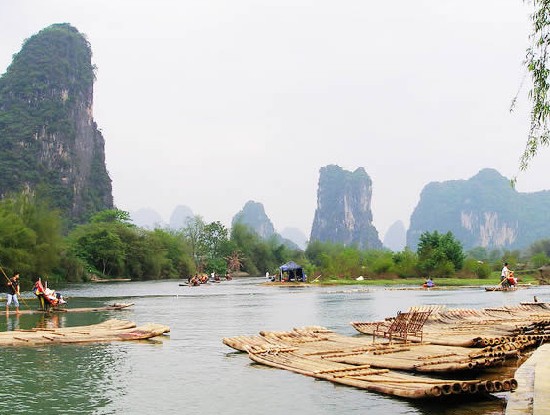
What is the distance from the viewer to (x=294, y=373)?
465 inches

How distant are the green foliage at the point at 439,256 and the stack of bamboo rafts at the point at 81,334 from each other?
44.3m

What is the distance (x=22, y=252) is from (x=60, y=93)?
8946 cm

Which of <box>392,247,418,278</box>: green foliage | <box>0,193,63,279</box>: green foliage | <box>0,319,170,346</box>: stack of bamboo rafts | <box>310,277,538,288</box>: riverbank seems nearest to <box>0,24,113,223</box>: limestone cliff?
<box>0,193,63,279</box>: green foliage

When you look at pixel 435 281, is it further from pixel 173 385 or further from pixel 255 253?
pixel 255 253

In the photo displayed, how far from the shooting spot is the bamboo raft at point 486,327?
1328cm

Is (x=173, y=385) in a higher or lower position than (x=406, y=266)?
lower

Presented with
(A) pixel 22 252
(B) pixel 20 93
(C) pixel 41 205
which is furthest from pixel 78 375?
(B) pixel 20 93

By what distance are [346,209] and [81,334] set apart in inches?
6806

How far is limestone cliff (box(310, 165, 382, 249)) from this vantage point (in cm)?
18750

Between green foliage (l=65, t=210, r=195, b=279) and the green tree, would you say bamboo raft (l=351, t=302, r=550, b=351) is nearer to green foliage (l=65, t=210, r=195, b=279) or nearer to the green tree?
green foliage (l=65, t=210, r=195, b=279)

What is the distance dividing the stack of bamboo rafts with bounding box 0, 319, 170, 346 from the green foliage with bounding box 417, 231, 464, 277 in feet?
145

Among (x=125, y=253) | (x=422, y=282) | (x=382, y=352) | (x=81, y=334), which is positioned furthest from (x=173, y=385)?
(x=125, y=253)

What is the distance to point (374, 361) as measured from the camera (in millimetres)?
11859

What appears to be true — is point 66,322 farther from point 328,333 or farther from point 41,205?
point 41,205
